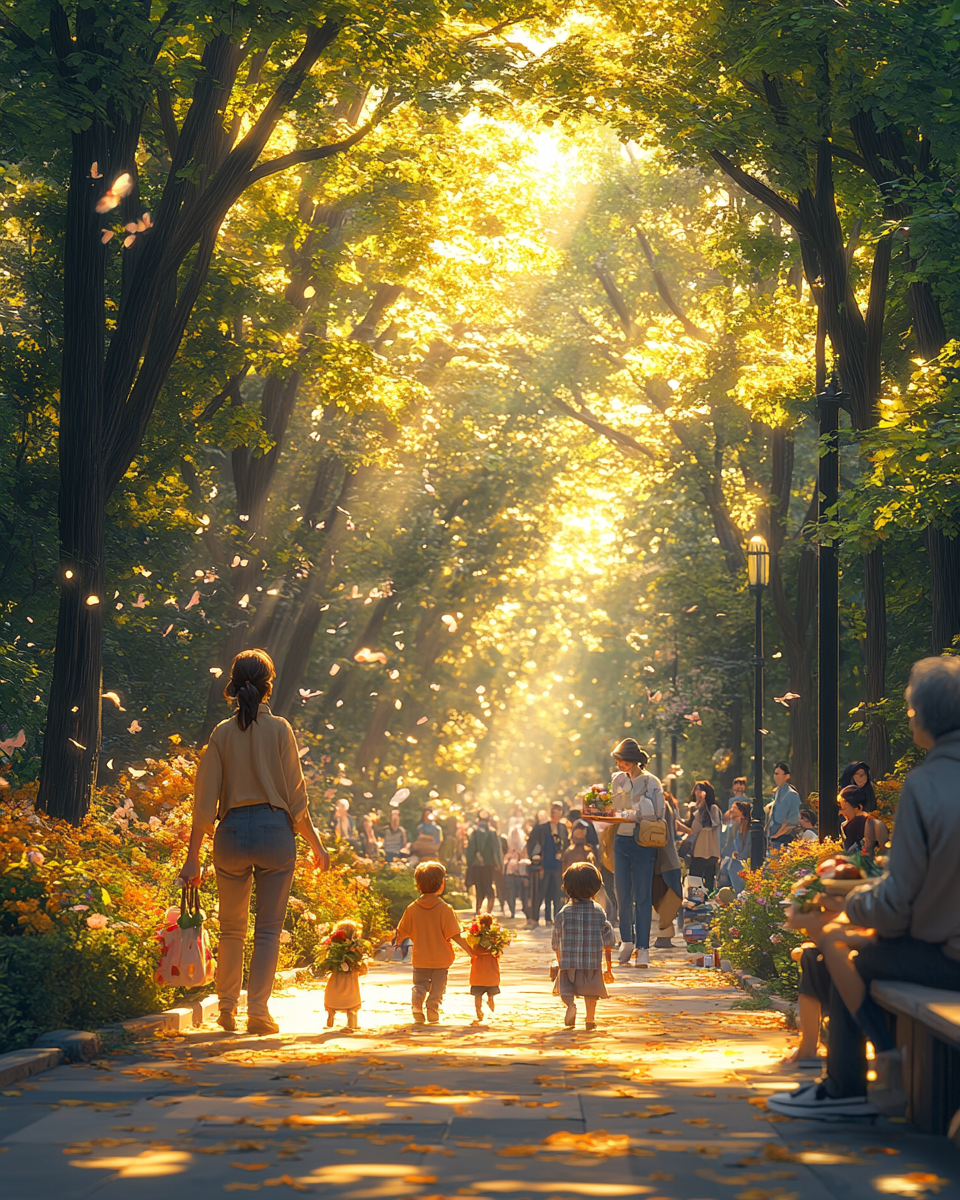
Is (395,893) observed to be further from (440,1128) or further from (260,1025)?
(440,1128)

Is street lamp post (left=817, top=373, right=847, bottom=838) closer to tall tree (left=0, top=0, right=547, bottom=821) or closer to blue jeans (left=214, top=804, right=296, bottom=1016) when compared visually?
tall tree (left=0, top=0, right=547, bottom=821)

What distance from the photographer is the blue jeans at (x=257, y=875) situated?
8.90m

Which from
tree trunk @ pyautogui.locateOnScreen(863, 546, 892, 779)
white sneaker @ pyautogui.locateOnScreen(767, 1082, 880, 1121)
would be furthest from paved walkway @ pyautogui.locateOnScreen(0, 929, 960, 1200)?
tree trunk @ pyautogui.locateOnScreen(863, 546, 892, 779)

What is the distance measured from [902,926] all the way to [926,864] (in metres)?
0.30

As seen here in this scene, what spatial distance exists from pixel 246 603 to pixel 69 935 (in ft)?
48.5

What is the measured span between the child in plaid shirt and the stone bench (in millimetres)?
4451

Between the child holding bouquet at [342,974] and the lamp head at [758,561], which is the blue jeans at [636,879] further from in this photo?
the lamp head at [758,561]

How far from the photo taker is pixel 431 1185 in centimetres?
489

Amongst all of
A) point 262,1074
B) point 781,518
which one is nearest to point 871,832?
point 262,1074

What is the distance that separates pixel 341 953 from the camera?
9.95 m

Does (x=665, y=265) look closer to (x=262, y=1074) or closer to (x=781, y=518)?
(x=781, y=518)

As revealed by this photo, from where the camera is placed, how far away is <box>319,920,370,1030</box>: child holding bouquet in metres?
9.94

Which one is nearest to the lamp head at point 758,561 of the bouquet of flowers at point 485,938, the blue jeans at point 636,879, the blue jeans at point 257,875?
the blue jeans at point 636,879

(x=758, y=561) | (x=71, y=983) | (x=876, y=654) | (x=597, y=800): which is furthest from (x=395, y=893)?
(x=71, y=983)
